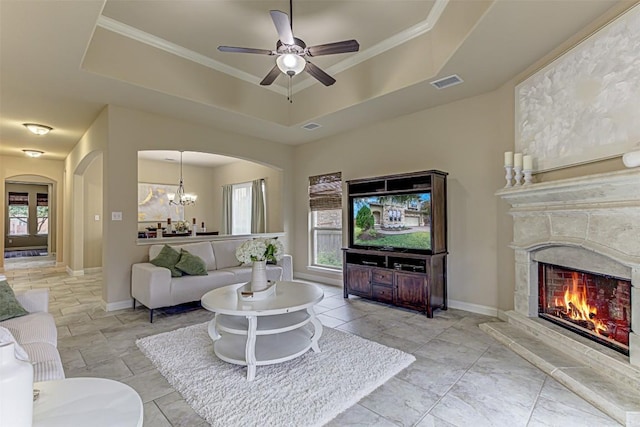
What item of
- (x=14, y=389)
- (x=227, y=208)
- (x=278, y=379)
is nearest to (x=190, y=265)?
(x=278, y=379)

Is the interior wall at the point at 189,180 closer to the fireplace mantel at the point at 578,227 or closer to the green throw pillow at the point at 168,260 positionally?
the green throw pillow at the point at 168,260

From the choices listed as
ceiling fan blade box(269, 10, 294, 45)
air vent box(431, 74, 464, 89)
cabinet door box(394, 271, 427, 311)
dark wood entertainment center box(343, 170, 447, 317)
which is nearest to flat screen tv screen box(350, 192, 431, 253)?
dark wood entertainment center box(343, 170, 447, 317)

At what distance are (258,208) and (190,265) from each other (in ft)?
11.5

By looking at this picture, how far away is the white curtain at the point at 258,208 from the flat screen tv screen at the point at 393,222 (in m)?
2.98

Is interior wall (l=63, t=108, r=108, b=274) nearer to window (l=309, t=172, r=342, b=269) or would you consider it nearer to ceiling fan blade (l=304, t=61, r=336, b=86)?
window (l=309, t=172, r=342, b=269)

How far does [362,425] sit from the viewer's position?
188cm

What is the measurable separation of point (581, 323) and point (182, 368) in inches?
140

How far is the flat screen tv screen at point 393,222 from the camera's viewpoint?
415cm

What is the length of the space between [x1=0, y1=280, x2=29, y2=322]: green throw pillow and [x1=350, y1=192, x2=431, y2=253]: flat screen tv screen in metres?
3.96

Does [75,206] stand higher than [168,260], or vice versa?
[75,206]

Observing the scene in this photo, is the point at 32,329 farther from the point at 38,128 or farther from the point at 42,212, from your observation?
the point at 42,212

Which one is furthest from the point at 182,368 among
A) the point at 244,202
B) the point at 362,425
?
the point at 244,202

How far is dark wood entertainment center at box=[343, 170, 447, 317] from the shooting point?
397 centimetres

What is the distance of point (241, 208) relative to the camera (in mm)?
8656
